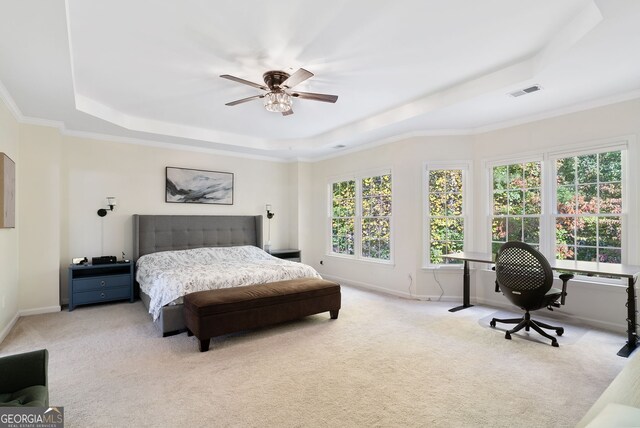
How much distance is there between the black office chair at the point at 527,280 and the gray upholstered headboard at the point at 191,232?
4.31m

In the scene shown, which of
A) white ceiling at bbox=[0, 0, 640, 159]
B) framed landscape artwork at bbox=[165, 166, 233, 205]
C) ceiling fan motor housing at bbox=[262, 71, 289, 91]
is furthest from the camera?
framed landscape artwork at bbox=[165, 166, 233, 205]

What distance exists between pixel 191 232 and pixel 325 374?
3896 millimetres

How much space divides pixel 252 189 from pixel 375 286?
305 cm

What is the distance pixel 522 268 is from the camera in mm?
3338

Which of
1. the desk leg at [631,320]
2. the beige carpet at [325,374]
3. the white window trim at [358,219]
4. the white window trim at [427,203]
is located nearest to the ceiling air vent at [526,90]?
the white window trim at [427,203]

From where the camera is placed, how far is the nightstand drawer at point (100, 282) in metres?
4.56

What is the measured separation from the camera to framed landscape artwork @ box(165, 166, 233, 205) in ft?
18.8

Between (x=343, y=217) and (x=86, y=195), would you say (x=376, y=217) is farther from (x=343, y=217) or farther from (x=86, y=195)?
(x=86, y=195)

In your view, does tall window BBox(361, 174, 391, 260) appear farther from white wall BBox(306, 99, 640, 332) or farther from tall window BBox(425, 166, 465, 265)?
tall window BBox(425, 166, 465, 265)

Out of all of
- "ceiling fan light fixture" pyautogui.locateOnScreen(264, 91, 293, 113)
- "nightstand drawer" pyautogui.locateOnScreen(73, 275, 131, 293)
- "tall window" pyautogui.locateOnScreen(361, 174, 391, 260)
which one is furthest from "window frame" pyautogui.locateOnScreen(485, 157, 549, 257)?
"nightstand drawer" pyautogui.locateOnScreen(73, 275, 131, 293)

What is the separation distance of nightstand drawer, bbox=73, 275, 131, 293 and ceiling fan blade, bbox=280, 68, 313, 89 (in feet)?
12.3

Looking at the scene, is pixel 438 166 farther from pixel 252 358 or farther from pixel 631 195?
pixel 252 358

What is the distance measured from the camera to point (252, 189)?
6.67 meters

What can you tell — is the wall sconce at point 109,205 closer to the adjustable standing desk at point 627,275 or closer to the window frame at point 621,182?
the adjustable standing desk at point 627,275
